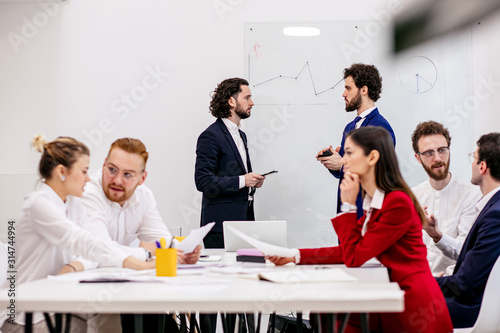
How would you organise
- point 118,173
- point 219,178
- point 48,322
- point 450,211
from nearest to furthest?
1. point 48,322
2. point 118,173
3. point 450,211
4. point 219,178

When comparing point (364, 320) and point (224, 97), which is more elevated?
point (224, 97)

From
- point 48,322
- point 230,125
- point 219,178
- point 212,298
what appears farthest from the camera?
point 230,125

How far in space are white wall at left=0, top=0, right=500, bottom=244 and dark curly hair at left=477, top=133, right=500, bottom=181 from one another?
2355 millimetres

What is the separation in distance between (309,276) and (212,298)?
49 centimetres

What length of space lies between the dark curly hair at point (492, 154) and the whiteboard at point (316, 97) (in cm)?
198

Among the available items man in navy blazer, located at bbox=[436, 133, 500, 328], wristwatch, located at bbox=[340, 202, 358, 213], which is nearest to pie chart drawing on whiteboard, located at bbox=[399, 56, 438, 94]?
man in navy blazer, located at bbox=[436, 133, 500, 328]

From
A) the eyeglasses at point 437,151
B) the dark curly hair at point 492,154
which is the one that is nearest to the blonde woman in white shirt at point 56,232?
the dark curly hair at point 492,154

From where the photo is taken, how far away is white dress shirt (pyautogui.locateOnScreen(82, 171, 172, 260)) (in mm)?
2574

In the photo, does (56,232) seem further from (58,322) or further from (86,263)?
(58,322)

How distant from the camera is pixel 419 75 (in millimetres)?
4762

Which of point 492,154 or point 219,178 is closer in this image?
point 492,154

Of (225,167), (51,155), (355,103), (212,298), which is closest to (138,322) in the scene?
(212,298)

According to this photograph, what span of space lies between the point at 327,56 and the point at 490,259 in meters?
Answer: 2.80

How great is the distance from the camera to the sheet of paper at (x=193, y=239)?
2281 millimetres
